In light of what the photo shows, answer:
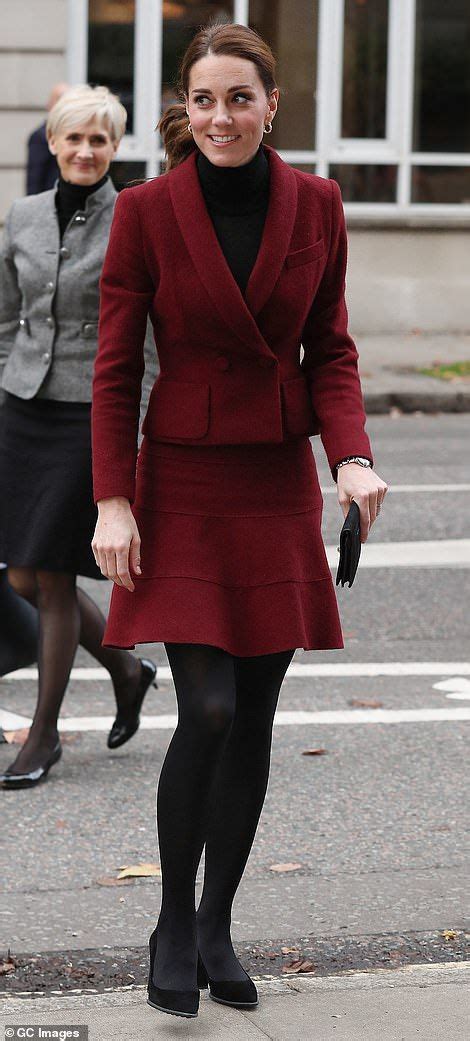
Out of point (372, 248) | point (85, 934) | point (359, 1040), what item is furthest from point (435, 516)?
point (372, 248)

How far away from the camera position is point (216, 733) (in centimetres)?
328

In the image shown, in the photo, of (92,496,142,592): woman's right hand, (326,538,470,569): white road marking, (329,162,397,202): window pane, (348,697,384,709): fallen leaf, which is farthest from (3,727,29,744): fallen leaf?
(329,162,397,202): window pane

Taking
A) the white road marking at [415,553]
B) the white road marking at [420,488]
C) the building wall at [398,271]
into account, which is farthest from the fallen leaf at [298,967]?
the building wall at [398,271]

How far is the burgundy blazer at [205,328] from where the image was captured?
3.31 meters

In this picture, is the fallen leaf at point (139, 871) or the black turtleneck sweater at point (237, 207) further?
the fallen leaf at point (139, 871)

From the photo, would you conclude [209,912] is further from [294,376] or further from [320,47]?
[320,47]

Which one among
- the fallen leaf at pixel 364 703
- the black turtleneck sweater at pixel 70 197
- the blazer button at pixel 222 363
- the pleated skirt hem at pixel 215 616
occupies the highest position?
the black turtleneck sweater at pixel 70 197

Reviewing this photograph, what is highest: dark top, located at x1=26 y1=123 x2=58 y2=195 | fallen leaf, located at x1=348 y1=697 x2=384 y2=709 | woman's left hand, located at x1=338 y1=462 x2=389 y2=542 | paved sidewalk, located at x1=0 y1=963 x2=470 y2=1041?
dark top, located at x1=26 y1=123 x2=58 y2=195

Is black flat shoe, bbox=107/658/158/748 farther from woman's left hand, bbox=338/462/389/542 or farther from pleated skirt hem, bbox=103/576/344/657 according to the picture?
woman's left hand, bbox=338/462/389/542

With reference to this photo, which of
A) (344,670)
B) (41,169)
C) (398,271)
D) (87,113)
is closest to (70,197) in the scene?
(87,113)

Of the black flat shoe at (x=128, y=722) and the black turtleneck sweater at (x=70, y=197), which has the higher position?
the black turtleneck sweater at (x=70, y=197)

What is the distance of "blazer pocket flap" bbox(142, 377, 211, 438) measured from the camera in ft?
11.0

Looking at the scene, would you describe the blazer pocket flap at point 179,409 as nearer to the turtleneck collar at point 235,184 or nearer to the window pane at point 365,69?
the turtleneck collar at point 235,184

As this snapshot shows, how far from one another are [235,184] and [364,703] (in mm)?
2952
